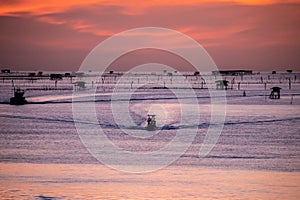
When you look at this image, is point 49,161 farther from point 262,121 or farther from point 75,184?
point 262,121

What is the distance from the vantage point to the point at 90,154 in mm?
31047

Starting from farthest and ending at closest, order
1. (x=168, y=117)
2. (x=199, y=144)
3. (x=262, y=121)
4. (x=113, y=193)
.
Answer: (x=168, y=117) < (x=262, y=121) < (x=199, y=144) < (x=113, y=193)

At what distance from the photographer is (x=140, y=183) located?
926 inches

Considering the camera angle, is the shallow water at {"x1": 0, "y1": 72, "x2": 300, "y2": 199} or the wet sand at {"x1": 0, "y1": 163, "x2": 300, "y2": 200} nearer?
the wet sand at {"x1": 0, "y1": 163, "x2": 300, "y2": 200}

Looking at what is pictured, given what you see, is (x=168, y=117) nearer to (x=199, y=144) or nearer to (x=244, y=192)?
(x=199, y=144)

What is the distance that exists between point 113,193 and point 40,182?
3.20m

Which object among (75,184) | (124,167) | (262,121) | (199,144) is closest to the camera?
(75,184)

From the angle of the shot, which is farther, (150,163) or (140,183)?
(150,163)

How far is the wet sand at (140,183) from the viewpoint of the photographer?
21188 millimetres

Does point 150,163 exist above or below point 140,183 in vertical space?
above

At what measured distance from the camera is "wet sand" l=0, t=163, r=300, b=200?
2119 centimetres

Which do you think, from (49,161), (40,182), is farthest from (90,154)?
(40,182)

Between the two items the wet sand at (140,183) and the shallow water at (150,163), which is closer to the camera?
the wet sand at (140,183)

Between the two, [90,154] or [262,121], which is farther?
[262,121]
